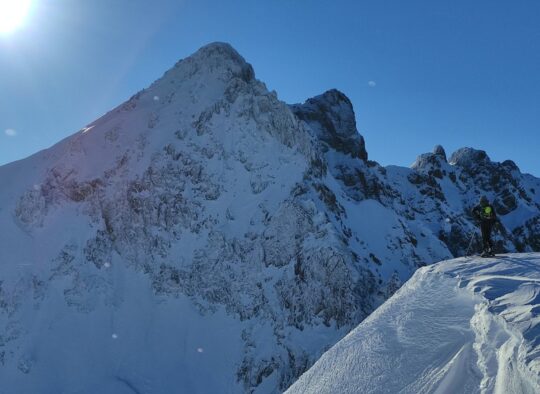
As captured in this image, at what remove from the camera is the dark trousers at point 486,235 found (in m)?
13.8

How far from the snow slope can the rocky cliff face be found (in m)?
30.6

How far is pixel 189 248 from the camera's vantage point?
1801 inches

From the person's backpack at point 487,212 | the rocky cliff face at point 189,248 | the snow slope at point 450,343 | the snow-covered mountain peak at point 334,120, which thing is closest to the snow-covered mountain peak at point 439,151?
the snow-covered mountain peak at point 334,120

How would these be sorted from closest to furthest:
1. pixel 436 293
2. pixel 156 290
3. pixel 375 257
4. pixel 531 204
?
pixel 436 293, pixel 156 290, pixel 375 257, pixel 531 204

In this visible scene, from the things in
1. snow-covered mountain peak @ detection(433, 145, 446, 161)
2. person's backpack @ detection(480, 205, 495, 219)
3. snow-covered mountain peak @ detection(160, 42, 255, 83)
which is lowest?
person's backpack @ detection(480, 205, 495, 219)

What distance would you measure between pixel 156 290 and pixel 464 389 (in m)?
41.0

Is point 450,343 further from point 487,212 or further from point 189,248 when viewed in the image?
point 189,248

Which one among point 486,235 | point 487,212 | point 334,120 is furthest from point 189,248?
point 334,120

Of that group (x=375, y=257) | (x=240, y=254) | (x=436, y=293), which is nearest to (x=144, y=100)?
(x=240, y=254)

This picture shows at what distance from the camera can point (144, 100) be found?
55.7m

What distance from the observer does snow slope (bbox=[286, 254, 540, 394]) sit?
5.70 m

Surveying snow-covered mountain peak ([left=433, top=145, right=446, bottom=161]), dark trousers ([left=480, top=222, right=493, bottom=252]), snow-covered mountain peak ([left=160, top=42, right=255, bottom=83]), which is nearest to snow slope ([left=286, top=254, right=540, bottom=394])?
dark trousers ([left=480, top=222, right=493, bottom=252])

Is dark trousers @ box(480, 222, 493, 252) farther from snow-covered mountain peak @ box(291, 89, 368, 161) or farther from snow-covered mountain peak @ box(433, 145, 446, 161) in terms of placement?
snow-covered mountain peak @ box(433, 145, 446, 161)

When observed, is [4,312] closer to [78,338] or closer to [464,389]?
[78,338]
